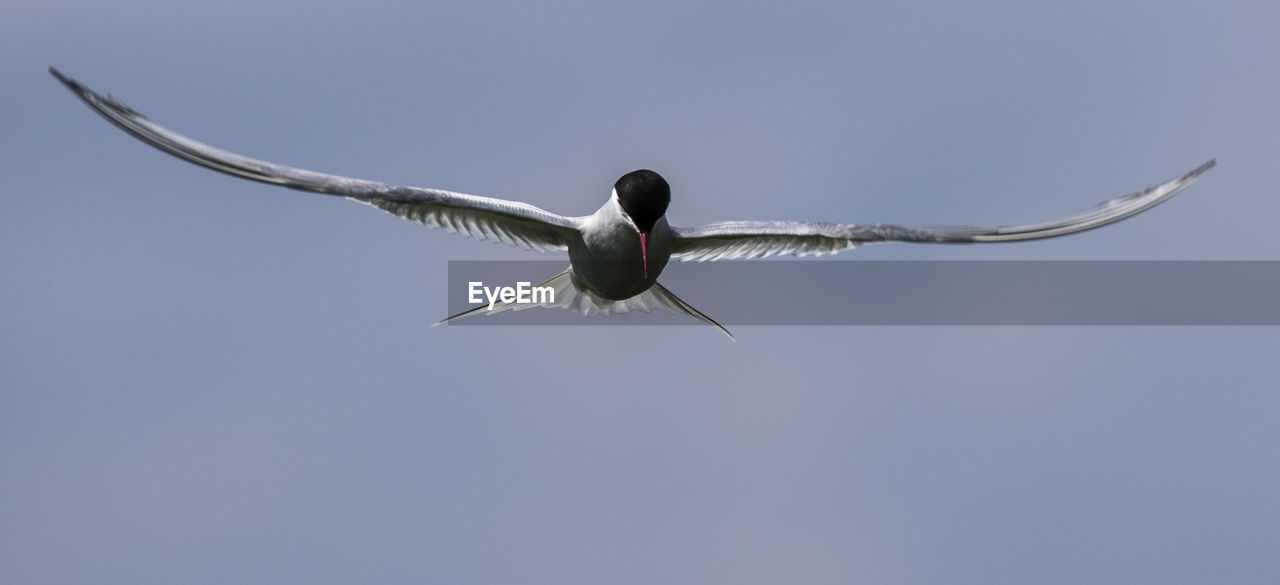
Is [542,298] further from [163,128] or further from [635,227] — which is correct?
[163,128]

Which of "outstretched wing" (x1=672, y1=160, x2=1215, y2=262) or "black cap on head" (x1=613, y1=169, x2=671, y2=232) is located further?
"outstretched wing" (x1=672, y1=160, x2=1215, y2=262)

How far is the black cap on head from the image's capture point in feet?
48.7

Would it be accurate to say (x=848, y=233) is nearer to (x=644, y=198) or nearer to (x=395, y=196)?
(x=644, y=198)

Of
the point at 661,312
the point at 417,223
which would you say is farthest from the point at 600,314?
the point at 417,223

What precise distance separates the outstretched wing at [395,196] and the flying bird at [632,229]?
12mm

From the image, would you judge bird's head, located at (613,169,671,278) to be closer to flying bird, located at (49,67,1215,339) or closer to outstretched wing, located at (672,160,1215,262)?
flying bird, located at (49,67,1215,339)

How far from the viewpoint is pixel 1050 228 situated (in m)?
15.1

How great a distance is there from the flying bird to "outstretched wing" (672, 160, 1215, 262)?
0.03 ft

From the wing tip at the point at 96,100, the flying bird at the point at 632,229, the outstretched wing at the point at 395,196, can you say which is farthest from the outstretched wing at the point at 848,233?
the wing tip at the point at 96,100

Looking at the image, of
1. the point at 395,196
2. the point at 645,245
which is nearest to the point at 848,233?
the point at 645,245

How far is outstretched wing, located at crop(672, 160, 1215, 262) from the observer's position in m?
15.2

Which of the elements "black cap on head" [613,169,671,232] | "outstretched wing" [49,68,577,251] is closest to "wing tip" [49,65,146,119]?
"outstretched wing" [49,68,577,251]

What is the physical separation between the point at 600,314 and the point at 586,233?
6.73 ft

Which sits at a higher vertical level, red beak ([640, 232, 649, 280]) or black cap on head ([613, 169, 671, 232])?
black cap on head ([613, 169, 671, 232])
